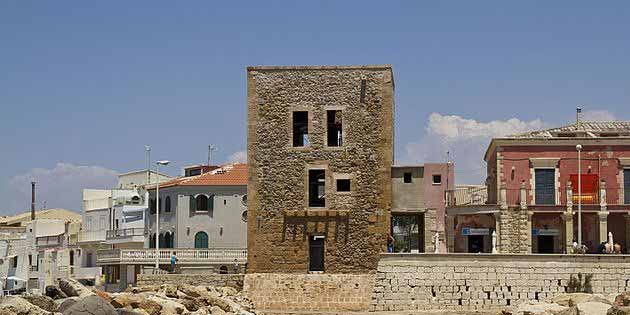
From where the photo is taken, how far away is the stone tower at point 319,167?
48875mm

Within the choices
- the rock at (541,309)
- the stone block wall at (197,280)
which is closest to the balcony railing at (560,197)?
the rock at (541,309)

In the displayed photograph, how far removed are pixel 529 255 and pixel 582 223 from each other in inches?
266

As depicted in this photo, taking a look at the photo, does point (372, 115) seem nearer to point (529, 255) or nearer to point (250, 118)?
point (250, 118)

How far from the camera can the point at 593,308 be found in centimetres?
3778

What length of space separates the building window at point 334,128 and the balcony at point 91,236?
32719 millimetres

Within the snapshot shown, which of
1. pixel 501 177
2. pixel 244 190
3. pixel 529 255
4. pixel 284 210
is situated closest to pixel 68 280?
pixel 284 210

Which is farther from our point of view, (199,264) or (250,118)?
(199,264)

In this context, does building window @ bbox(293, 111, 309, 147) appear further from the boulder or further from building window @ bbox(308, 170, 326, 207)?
the boulder

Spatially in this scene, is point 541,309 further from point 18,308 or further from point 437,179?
point 18,308

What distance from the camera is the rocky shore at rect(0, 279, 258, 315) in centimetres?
3138

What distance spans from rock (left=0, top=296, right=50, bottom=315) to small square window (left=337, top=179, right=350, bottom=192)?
2003cm

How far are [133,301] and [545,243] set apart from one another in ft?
71.0

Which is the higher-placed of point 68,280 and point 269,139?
point 269,139

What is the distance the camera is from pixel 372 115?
48906 millimetres
